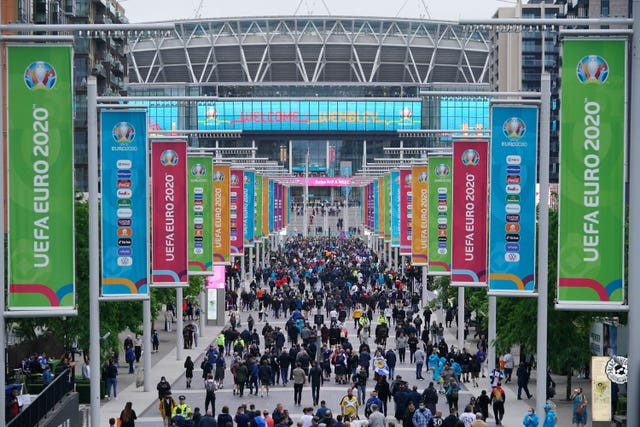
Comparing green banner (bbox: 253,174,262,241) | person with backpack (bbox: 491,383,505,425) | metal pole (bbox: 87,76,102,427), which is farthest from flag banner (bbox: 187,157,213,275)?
green banner (bbox: 253,174,262,241)

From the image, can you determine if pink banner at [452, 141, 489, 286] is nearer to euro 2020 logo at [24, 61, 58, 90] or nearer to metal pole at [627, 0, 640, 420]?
euro 2020 logo at [24, 61, 58, 90]

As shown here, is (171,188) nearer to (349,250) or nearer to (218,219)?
(218,219)

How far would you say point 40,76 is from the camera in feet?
55.5

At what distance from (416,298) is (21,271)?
41.8 m

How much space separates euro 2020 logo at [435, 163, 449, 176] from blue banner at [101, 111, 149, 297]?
1485 centimetres

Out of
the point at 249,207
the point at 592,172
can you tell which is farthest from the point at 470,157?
the point at 249,207

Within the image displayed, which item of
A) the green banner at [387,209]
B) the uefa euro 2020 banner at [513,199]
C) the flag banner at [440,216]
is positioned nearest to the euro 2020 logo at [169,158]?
the flag banner at [440,216]

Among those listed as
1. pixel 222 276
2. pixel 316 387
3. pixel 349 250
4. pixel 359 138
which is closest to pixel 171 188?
pixel 316 387

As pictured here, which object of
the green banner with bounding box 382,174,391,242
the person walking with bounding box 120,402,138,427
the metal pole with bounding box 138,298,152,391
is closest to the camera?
the person walking with bounding box 120,402,138,427

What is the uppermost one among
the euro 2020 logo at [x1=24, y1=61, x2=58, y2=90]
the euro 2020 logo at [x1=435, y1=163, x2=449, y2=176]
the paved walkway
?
the euro 2020 logo at [x1=24, y1=61, x2=58, y2=90]

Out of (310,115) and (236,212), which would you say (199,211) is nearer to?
(236,212)

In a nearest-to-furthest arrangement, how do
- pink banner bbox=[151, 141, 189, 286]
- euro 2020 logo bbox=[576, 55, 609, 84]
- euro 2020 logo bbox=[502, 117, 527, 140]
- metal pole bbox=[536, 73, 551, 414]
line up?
euro 2020 logo bbox=[576, 55, 609, 84]
metal pole bbox=[536, 73, 551, 414]
euro 2020 logo bbox=[502, 117, 527, 140]
pink banner bbox=[151, 141, 189, 286]

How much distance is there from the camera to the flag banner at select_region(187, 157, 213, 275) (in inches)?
1594

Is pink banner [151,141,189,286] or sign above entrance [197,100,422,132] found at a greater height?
sign above entrance [197,100,422,132]
